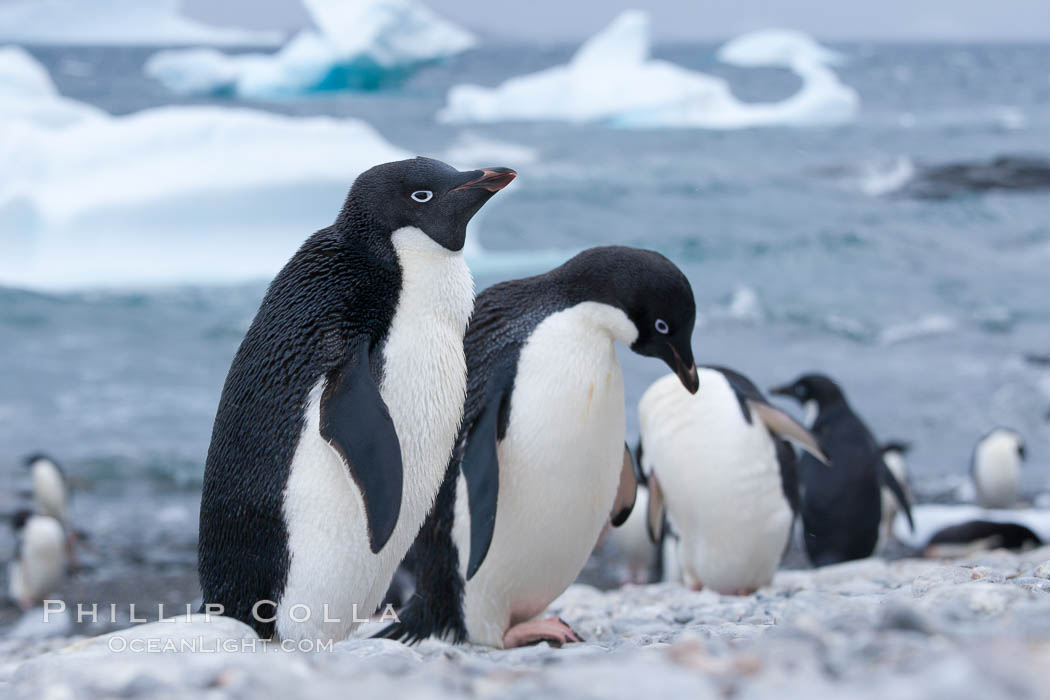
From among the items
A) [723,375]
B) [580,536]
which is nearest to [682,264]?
[723,375]

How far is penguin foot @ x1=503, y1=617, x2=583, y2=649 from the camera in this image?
7.89ft

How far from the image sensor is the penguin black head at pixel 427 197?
2125mm

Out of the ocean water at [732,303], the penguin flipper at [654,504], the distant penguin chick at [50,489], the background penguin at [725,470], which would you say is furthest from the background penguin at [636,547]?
the distant penguin chick at [50,489]

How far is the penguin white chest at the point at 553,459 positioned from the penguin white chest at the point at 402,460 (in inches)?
8.8

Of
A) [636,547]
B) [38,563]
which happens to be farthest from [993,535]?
[38,563]

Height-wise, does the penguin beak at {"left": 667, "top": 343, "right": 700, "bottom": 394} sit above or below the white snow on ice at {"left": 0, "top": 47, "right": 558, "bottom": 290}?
below

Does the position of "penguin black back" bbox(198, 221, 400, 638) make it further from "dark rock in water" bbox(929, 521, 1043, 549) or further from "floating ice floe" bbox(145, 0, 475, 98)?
"floating ice floe" bbox(145, 0, 475, 98)

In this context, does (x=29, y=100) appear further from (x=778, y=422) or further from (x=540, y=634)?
(x=540, y=634)

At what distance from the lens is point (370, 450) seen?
6.30 feet

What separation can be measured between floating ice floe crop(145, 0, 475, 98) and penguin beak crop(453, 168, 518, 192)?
2180 centimetres

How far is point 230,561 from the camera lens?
6.79ft

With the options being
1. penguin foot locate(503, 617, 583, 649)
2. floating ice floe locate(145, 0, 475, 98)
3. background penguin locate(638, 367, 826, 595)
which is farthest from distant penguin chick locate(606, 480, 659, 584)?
floating ice floe locate(145, 0, 475, 98)

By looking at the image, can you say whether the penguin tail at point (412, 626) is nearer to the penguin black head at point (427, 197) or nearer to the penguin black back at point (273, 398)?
the penguin black back at point (273, 398)

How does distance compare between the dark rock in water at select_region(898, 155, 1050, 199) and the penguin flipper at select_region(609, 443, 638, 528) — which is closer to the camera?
the penguin flipper at select_region(609, 443, 638, 528)
